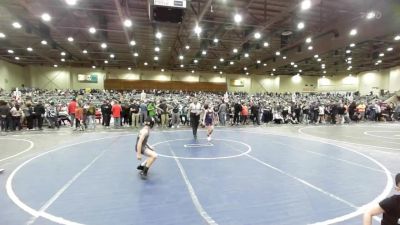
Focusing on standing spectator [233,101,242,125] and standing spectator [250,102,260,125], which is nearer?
standing spectator [233,101,242,125]

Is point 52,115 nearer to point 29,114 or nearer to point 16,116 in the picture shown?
point 29,114

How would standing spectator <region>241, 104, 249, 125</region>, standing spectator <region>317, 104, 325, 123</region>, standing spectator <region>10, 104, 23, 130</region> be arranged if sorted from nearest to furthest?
standing spectator <region>10, 104, 23, 130</region>
standing spectator <region>241, 104, 249, 125</region>
standing spectator <region>317, 104, 325, 123</region>

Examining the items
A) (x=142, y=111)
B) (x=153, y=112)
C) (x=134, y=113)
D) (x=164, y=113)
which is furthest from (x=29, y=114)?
(x=164, y=113)

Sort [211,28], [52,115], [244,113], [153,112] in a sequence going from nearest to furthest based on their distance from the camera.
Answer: [52,115] → [153,112] → [244,113] → [211,28]

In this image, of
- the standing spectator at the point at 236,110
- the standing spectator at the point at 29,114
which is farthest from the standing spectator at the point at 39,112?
the standing spectator at the point at 236,110

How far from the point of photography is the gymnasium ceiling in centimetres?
1588

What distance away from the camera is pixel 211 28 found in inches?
840

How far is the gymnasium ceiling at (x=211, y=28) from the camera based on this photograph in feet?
52.1

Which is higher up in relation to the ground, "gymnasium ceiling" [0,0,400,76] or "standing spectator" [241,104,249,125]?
"gymnasium ceiling" [0,0,400,76]

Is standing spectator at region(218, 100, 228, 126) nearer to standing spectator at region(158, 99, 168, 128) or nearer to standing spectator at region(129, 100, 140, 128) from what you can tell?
standing spectator at region(158, 99, 168, 128)

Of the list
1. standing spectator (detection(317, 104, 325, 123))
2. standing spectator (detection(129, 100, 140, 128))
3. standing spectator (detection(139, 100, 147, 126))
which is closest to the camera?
standing spectator (detection(139, 100, 147, 126))

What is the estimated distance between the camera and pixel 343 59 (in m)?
35.9

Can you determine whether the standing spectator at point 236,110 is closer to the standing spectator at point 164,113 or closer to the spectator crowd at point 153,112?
the spectator crowd at point 153,112

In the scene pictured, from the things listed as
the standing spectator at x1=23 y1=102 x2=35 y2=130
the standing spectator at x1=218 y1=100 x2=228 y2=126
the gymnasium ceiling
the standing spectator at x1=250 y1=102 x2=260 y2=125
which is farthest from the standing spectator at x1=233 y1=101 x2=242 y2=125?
the standing spectator at x1=23 y1=102 x2=35 y2=130
